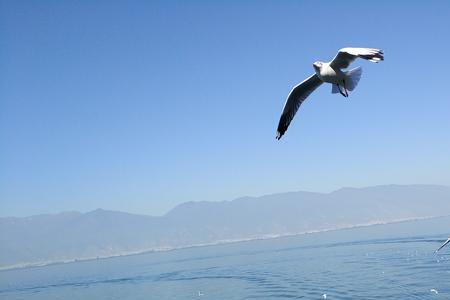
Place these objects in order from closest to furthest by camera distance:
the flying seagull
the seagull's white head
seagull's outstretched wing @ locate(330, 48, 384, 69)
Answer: seagull's outstretched wing @ locate(330, 48, 384, 69)
the flying seagull
the seagull's white head

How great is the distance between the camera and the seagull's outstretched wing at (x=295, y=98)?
27.3ft

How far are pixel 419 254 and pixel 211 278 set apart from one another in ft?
99.2

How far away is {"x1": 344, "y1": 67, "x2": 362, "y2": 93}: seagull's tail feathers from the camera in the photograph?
6702mm

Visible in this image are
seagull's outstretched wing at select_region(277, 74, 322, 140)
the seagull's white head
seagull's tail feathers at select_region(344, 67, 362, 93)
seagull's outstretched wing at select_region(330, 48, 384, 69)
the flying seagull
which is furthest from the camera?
seagull's outstretched wing at select_region(277, 74, 322, 140)

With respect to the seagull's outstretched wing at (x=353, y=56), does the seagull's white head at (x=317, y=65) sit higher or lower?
higher

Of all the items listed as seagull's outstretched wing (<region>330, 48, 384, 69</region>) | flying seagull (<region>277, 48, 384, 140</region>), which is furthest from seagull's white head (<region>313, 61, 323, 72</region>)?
seagull's outstretched wing (<region>330, 48, 384, 69</region>)

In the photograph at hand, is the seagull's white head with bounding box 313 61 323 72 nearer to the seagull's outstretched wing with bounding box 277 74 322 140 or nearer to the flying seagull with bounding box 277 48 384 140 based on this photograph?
the flying seagull with bounding box 277 48 384 140

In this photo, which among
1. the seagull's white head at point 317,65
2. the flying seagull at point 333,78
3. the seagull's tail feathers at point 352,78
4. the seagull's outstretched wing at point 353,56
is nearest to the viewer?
the seagull's outstretched wing at point 353,56

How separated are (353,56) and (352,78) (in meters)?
1.26

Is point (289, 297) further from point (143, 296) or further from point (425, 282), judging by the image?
point (143, 296)

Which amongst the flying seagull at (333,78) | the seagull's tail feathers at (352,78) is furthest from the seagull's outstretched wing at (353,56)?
the seagull's tail feathers at (352,78)

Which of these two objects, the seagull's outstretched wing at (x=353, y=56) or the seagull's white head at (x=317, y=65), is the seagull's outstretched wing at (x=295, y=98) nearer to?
the seagull's white head at (x=317, y=65)

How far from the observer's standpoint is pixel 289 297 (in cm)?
5084

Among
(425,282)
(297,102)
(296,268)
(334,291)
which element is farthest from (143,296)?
(297,102)
